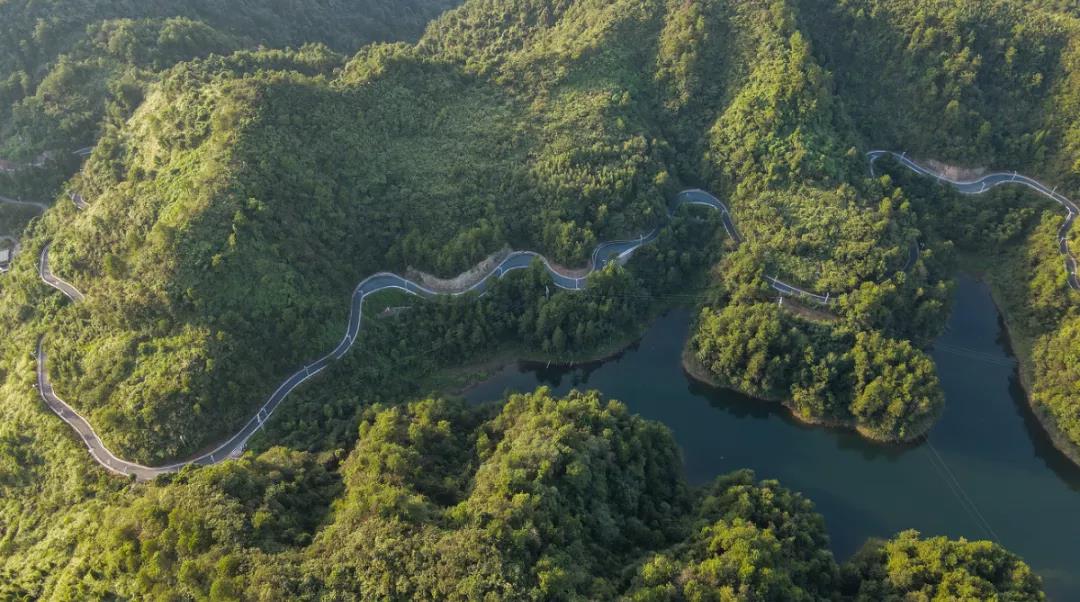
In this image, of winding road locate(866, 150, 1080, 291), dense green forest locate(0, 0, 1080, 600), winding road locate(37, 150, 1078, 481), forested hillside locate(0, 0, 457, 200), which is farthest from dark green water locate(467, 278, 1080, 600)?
forested hillside locate(0, 0, 457, 200)

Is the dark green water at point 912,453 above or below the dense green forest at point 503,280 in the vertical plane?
below

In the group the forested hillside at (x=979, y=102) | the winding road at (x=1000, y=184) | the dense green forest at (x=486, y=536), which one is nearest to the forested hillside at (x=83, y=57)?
the dense green forest at (x=486, y=536)

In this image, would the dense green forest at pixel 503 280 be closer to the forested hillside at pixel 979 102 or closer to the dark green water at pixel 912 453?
the forested hillside at pixel 979 102

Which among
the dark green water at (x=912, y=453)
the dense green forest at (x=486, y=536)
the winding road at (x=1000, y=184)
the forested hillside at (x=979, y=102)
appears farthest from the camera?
the forested hillside at (x=979, y=102)

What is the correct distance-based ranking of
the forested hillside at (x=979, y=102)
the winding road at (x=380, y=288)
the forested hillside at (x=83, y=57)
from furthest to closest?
the forested hillside at (x=83, y=57) → the forested hillside at (x=979, y=102) → the winding road at (x=380, y=288)

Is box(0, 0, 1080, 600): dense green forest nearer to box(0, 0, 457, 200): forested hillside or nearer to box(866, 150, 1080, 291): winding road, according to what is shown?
box(0, 0, 457, 200): forested hillside

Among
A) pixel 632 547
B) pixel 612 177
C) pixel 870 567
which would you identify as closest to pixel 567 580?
pixel 632 547

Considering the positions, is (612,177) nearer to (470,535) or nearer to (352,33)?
(470,535)
